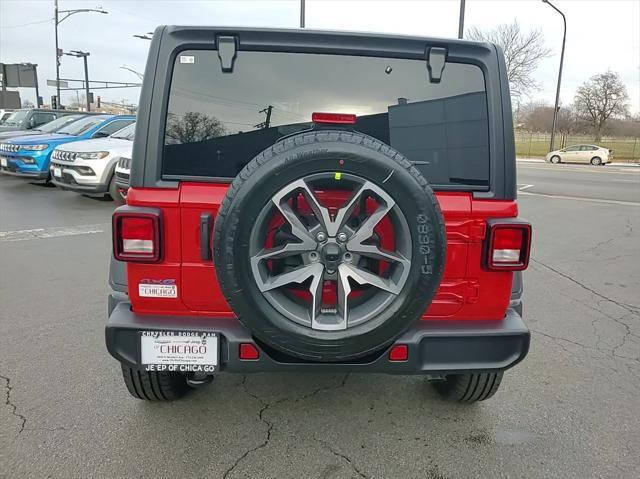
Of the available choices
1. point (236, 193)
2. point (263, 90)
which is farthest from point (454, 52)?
A: point (236, 193)

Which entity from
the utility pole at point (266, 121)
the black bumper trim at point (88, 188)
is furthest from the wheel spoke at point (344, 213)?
the black bumper trim at point (88, 188)

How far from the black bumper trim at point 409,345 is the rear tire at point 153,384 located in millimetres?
406

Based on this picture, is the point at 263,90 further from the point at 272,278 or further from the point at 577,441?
the point at 577,441

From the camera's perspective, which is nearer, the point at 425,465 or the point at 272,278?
the point at 272,278

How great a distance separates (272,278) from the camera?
2.10 meters

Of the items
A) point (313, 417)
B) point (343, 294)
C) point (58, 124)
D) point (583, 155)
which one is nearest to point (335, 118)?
point (343, 294)

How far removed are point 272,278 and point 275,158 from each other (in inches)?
20.5

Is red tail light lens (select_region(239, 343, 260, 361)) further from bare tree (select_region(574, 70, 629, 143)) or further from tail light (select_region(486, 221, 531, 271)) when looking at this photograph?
bare tree (select_region(574, 70, 629, 143))

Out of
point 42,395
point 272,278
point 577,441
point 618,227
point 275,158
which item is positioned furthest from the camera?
point 618,227

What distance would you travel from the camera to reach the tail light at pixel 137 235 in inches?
86.4

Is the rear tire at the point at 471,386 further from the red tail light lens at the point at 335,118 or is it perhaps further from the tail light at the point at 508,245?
the red tail light lens at the point at 335,118

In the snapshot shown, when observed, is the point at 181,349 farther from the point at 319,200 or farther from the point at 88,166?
the point at 88,166

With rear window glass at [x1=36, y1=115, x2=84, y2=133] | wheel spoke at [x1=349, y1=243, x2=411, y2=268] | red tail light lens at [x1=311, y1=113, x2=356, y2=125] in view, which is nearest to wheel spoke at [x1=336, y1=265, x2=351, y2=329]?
A: wheel spoke at [x1=349, y1=243, x2=411, y2=268]

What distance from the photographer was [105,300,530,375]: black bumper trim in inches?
87.9
